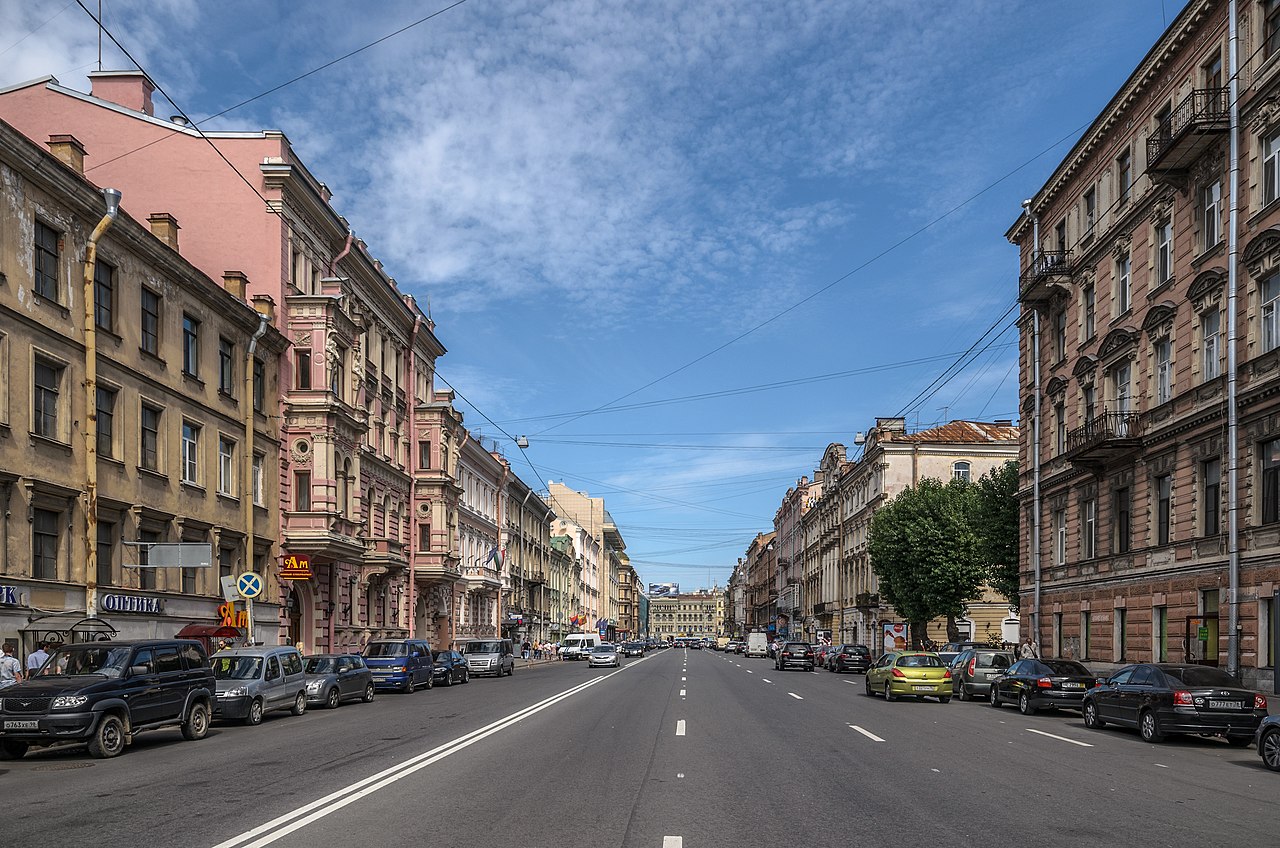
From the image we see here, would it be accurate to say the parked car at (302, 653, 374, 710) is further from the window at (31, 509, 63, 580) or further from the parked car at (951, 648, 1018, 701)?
the parked car at (951, 648, 1018, 701)

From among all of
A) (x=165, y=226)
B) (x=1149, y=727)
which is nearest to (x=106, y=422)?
(x=165, y=226)

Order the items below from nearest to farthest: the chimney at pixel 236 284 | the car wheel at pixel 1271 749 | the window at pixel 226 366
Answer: the car wheel at pixel 1271 749, the window at pixel 226 366, the chimney at pixel 236 284

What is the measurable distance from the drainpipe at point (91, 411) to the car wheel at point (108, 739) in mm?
8614

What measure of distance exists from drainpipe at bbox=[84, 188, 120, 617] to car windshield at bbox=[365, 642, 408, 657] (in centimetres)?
1266

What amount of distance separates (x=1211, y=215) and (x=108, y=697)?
27125 mm

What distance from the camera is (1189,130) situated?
2680 centimetres

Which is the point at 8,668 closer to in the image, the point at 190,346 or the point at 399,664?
the point at 190,346

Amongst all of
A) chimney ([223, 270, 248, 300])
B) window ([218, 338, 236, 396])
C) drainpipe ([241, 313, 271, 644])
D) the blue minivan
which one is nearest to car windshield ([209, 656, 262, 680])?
drainpipe ([241, 313, 271, 644])

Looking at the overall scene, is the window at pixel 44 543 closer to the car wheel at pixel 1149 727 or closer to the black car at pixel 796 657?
the car wheel at pixel 1149 727

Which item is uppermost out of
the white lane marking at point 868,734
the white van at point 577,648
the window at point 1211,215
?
the window at point 1211,215

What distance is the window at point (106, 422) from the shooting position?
82.9 ft

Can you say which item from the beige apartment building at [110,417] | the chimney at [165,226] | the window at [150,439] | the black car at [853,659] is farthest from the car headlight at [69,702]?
the black car at [853,659]

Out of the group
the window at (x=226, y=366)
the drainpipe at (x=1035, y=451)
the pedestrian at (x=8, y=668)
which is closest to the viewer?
the pedestrian at (x=8, y=668)

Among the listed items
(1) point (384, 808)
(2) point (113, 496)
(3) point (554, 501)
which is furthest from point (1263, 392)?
(3) point (554, 501)
